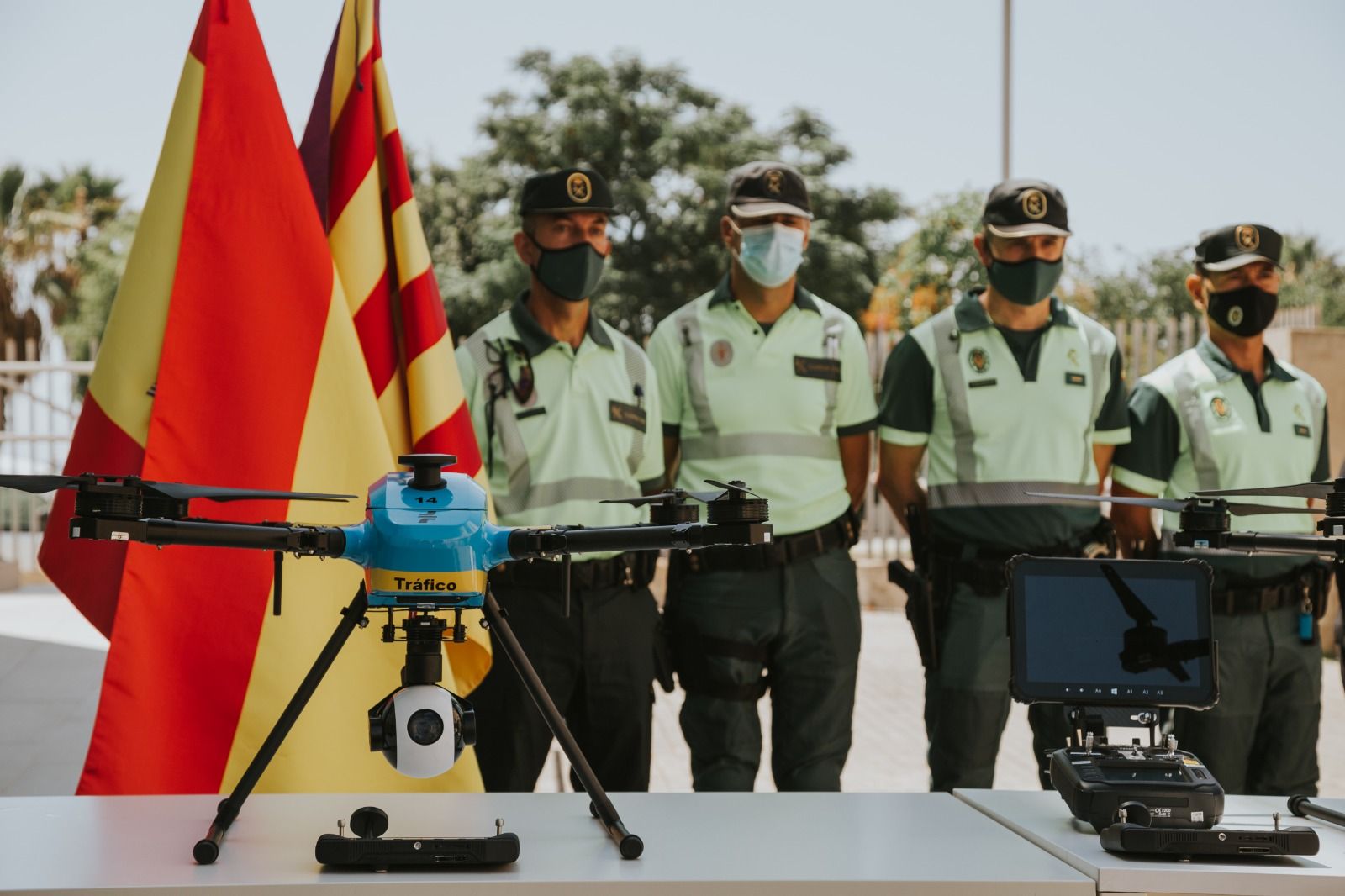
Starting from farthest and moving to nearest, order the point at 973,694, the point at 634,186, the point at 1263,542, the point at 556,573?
the point at 634,186
the point at 973,694
the point at 556,573
the point at 1263,542

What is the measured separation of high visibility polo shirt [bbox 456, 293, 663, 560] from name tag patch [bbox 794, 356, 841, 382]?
1.56 feet

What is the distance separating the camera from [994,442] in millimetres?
4227

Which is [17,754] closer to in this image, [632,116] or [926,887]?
[926,887]

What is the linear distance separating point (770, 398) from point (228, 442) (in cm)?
171

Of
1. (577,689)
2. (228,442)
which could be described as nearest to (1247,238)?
(577,689)

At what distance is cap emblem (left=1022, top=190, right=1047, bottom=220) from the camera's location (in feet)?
14.0

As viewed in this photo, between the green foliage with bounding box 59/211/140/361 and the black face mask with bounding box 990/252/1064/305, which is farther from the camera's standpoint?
the green foliage with bounding box 59/211/140/361

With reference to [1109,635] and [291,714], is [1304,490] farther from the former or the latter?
[291,714]

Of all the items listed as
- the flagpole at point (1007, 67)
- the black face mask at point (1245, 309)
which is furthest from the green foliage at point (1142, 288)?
the black face mask at point (1245, 309)

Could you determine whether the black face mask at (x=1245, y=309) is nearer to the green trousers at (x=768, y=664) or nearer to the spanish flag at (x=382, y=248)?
the green trousers at (x=768, y=664)

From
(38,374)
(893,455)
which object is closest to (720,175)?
(38,374)

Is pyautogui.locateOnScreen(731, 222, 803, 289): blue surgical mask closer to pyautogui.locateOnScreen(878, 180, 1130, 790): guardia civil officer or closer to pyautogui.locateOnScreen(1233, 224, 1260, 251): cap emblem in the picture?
pyautogui.locateOnScreen(878, 180, 1130, 790): guardia civil officer

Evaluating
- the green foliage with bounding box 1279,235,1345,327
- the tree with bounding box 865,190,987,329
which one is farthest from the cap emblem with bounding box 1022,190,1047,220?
the green foliage with bounding box 1279,235,1345,327

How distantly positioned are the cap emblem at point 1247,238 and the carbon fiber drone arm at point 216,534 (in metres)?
3.47
